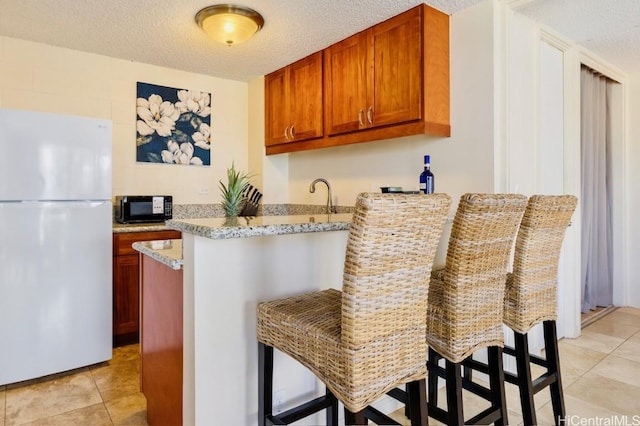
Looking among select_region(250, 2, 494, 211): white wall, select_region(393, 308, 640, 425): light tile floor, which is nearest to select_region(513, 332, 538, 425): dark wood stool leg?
select_region(393, 308, 640, 425): light tile floor

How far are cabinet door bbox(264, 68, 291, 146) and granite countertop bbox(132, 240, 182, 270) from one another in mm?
1939

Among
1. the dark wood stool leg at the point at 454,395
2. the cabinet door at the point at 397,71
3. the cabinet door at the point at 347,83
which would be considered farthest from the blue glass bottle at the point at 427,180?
the dark wood stool leg at the point at 454,395

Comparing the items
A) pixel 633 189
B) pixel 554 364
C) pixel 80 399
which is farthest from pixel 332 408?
pixel 633 189

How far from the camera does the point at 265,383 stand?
55.0 inches

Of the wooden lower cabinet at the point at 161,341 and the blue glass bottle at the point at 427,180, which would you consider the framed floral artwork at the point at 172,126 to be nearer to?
the wooden lower cabinet at the point at 161,341

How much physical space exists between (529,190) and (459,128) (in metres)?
0.61

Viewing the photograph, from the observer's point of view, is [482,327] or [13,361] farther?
[13,361]

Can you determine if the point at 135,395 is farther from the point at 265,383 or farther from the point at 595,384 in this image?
the point at 595,384

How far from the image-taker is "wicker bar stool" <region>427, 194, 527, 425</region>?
1.32 metres

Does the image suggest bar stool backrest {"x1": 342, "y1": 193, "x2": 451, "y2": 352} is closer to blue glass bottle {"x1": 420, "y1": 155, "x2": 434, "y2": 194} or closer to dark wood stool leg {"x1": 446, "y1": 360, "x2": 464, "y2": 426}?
dark wood stool leg {"x1": 446, "y1": 360, "x2": 464, "y2": 426}

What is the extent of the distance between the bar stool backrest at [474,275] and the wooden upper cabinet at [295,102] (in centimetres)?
203

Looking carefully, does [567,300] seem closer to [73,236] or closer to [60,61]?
[73,236]

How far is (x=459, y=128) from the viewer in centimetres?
250

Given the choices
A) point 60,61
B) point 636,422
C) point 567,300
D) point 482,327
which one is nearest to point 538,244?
point 482,327
